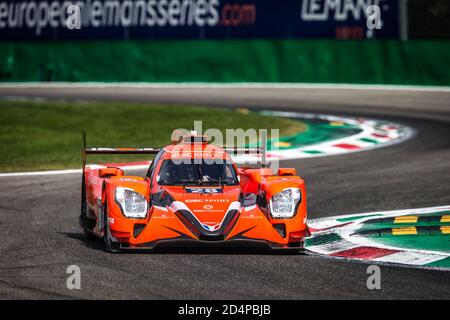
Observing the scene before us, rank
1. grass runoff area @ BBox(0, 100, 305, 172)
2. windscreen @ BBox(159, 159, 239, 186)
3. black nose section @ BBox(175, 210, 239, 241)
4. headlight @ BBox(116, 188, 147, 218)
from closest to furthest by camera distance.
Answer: black nose section @ BBox(175, 210, 239, 241)
headlight @ BBox(116, 188, 147, 218)
windscreen @ BBox(159, 159, 239, 186)
grass runoff area @ BBox(0, 100, 305, 172)

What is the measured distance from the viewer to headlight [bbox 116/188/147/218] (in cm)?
1085

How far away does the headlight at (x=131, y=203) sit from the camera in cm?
1085

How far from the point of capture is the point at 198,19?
34438mm

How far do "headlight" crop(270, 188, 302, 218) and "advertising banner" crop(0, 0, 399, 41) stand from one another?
21970 millimetres

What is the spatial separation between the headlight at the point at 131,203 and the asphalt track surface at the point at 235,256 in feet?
1.51

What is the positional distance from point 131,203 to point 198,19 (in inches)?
947

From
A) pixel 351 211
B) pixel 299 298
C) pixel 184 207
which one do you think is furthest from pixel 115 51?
pixel 299 298

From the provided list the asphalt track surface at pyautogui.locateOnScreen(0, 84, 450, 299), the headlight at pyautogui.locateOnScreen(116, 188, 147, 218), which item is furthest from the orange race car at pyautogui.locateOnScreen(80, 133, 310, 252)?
the asphalt track surface at pyautogui.locateOnScreen(0, 84, 450, 299)

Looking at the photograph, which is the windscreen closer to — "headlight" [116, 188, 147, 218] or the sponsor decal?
the sponsor decal

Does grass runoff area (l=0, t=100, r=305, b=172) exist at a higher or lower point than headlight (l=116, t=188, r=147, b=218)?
lower

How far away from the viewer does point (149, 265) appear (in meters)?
10.0

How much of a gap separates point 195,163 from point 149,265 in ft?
6.65

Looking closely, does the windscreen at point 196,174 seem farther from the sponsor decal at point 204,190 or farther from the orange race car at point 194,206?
the sponsor decal at point 204,190
